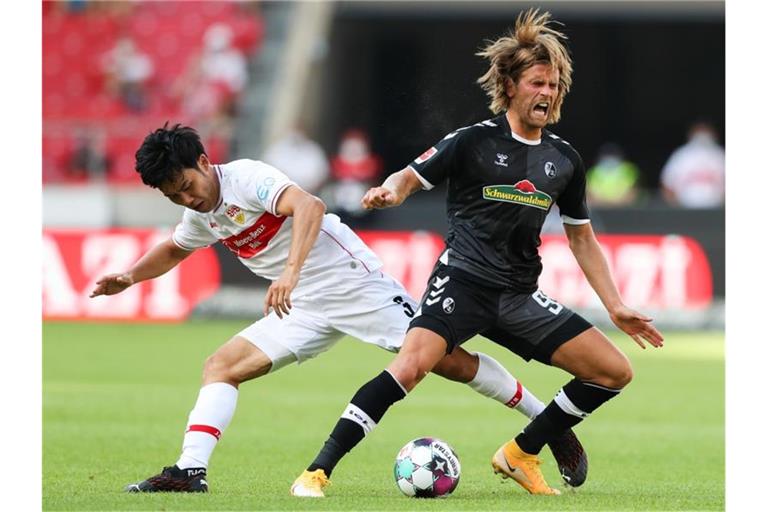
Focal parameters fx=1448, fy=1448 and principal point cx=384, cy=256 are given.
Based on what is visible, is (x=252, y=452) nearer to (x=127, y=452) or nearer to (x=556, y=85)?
(x=127, y=452)

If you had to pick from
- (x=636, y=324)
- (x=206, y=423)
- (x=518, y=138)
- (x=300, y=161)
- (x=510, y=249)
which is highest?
(x=300, y=161)

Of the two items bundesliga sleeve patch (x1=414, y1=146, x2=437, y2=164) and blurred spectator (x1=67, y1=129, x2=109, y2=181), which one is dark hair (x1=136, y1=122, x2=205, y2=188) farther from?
blurred spectator (x1=67, y1=129, x2=109, y2=181)

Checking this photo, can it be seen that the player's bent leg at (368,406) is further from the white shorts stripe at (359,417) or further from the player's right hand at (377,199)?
the player's right hand at (377,199)

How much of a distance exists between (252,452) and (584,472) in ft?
8.55

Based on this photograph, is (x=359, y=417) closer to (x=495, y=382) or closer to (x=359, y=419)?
(x=359, y=419)

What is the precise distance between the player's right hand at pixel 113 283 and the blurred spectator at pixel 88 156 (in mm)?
16065

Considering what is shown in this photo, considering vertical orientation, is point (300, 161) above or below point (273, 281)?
above

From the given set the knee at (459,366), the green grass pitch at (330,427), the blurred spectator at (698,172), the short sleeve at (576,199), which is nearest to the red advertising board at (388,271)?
the green grass pitch at (330,427)

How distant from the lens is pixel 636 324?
747cm

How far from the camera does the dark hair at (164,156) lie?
285 inches

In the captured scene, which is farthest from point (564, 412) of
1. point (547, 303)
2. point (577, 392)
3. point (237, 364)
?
point (237, 364)

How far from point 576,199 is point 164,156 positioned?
2.11 metres
